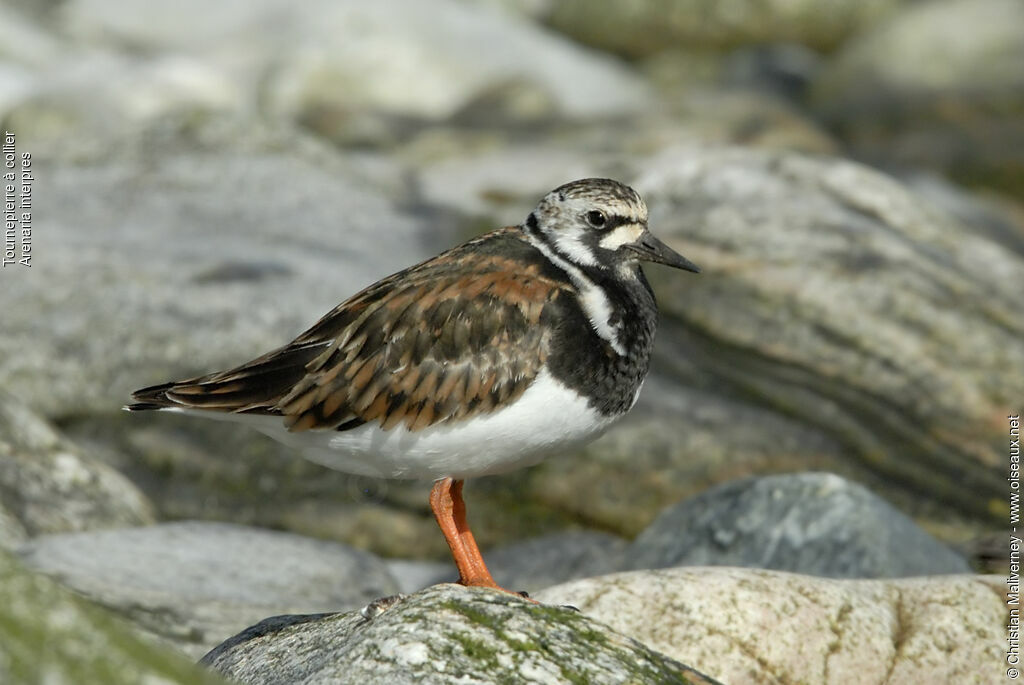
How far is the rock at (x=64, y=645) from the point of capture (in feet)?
9.85

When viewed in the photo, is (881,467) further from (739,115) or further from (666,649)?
(739,115)

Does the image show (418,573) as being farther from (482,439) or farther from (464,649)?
(464,649)

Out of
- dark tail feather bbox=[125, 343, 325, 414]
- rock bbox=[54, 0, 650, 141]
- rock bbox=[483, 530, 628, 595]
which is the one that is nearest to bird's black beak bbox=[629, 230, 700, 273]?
dark tail feather bbox=[125, 343, 325, 414]

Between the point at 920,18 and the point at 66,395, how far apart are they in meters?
15.1

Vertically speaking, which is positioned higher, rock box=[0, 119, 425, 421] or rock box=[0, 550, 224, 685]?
rock box=[0, 119, 425, 421]

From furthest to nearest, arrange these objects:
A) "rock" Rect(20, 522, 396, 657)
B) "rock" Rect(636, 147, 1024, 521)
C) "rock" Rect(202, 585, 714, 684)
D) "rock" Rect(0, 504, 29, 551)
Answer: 1. "rock" Rect(636, 147, 1024, 521)
2. "rock" Rect(0, 504, 29, 551)
3. "rock" Rect(20, 522, 396, 657)
4. "rock" Rect(202, 585, 714, 684)

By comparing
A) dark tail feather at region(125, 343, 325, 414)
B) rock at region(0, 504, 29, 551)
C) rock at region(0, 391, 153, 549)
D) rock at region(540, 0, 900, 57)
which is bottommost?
rock at region(0, 504, 29, 551)

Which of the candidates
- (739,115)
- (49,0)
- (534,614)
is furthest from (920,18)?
(534,614)

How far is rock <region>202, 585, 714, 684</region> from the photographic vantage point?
4441 millimetres

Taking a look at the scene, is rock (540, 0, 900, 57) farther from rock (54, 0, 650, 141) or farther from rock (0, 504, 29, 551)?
rock (0, 504, 29, 551)

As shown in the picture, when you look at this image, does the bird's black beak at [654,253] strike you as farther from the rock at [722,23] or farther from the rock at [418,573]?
the rock at [722,23]

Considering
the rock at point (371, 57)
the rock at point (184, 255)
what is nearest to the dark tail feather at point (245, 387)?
the rock at point (184, 255)

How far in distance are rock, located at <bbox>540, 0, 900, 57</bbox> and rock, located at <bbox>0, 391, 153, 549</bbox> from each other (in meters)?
16.0

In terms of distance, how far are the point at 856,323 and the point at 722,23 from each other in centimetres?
1388
